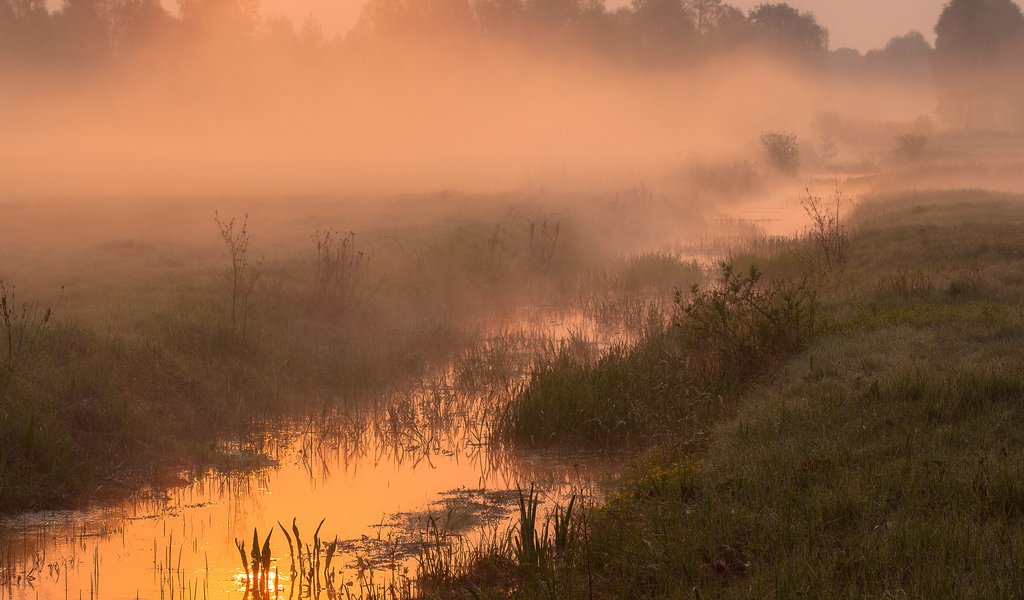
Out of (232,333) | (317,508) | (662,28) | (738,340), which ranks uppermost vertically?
(662,28)

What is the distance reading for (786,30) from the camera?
97.6m

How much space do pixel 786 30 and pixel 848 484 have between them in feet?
325

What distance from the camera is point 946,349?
9.45m

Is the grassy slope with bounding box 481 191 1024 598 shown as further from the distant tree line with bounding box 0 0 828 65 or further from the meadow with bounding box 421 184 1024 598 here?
the distant tree line with bounding box 0 0 828 65

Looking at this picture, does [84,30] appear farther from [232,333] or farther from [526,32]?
[232,333]

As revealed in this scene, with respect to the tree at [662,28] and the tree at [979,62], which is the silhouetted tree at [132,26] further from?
the tree at [979,62]

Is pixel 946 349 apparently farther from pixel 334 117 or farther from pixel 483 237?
pixel 334 117

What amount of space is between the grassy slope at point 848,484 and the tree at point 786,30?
3470 inches

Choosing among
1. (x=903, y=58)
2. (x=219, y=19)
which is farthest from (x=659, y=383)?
(x=903, y=58)

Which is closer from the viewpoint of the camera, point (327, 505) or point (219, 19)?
point (327, 505)

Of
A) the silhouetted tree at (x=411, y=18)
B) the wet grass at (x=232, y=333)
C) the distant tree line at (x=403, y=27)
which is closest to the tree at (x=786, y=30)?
the distant tree line at (x=403, y=27)

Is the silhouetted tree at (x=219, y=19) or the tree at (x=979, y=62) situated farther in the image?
the tree at (x=979, y=62)

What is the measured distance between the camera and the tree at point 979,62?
76062mm

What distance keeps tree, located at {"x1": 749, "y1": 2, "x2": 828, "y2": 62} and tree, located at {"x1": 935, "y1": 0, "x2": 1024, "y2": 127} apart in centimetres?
1805
